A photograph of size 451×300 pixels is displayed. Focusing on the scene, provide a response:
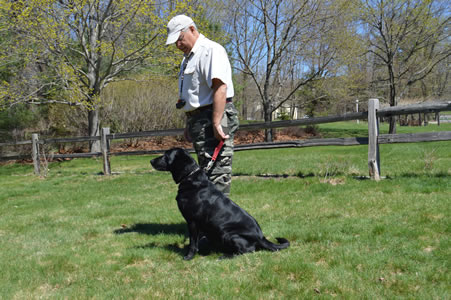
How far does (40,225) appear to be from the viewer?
16.9 ft

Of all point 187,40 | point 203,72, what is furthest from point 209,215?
point 187,40

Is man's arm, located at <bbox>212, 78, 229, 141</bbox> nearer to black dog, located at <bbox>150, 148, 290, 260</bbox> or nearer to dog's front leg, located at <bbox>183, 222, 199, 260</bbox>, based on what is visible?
black dog, located at <bbox>150, 148, 290, 260</bbox>

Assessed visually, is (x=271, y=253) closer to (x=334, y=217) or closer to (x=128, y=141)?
(x=334, y=217)

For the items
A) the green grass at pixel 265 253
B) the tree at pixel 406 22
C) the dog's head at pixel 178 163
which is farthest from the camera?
the tree at pixel 406 22

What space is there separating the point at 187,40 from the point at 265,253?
215 centimetres

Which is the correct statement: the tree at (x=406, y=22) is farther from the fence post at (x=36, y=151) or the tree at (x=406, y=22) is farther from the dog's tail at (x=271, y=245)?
the dog's tail at (x=271, y=245)

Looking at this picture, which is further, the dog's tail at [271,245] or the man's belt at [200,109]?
the man's belt at [200,109]

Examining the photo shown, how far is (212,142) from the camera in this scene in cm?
366

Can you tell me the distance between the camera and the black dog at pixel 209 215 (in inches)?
132

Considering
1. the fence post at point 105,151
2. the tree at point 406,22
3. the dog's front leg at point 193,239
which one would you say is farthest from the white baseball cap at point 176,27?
the tree at point 406,22

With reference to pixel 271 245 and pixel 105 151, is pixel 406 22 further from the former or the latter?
pixel 271 245


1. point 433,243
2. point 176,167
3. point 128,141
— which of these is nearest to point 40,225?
point 176,167

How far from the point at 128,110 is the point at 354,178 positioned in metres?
14.5

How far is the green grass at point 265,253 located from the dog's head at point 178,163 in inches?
31.6
